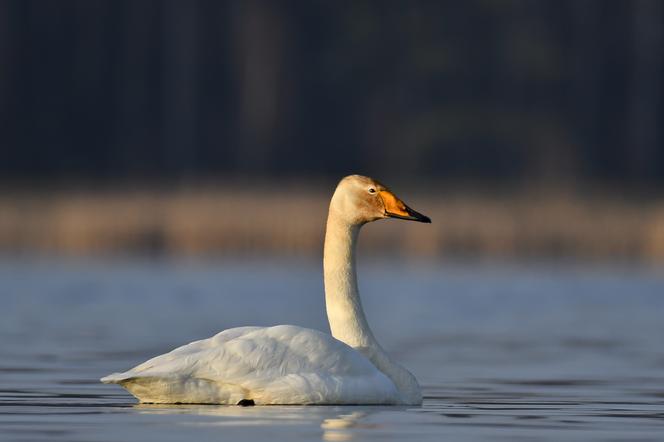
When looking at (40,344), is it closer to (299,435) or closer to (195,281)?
(299,435)

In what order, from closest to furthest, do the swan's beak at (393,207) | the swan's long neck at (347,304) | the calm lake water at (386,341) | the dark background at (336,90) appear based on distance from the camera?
the calm lake water at (386,341), the swan's long neck at (347,304), the swan's beak at (393,207), the dark background at (336,90)

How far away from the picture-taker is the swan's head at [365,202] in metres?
12.8

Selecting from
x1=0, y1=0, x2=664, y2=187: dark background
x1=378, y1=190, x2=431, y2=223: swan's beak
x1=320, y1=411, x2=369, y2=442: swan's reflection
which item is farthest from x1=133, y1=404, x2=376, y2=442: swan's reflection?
A: x1=0, y1=0, x2=664, y2=187: dark background

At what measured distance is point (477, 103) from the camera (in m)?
58.2

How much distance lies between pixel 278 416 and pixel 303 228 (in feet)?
82.1

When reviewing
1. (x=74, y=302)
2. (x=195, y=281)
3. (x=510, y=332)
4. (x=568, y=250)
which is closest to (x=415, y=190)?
(x=568, y=250)

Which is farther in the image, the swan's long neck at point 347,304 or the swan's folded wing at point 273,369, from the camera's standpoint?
the swan's long neck at point 347,304

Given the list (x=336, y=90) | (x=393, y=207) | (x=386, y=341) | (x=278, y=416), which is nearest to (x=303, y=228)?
(x=386, y=341)

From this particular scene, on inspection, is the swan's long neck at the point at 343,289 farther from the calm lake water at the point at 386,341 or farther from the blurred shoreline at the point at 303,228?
the blurred shoreline at the point at 303,228

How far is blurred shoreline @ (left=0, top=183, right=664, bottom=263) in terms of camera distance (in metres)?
36.1

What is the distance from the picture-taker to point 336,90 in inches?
2379

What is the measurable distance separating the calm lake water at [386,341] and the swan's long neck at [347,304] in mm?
267

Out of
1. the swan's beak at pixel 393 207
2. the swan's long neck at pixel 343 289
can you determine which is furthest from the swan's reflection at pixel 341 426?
the swan's beak at pixel 393 207

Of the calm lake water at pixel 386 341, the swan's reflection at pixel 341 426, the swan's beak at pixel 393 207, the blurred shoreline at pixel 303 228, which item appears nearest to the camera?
the swan's reflection at pixel 341 426
